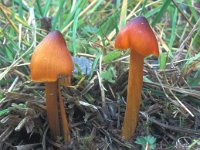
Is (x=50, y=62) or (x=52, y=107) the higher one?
(x=50, y=62)

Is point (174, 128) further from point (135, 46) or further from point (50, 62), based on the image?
point (50, 62)

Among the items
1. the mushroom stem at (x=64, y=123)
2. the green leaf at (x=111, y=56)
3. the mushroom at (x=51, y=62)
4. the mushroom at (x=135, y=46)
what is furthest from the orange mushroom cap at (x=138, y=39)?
the green leaf at (x=111, y=56)

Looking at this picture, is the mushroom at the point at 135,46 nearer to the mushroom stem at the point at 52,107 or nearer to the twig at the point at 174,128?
the twig at the point at 174,128

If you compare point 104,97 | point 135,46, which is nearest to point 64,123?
point 104,97

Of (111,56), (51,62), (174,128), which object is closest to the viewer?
(51,62)

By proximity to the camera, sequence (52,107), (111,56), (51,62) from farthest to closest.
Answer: (111,56) → (52,107) → (51,62)

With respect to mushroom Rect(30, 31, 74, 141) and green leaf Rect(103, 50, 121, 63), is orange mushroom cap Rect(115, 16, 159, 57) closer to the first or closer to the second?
mushroom Rect(30, 31, 74, 141)

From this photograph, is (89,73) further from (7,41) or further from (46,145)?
(7,41)
